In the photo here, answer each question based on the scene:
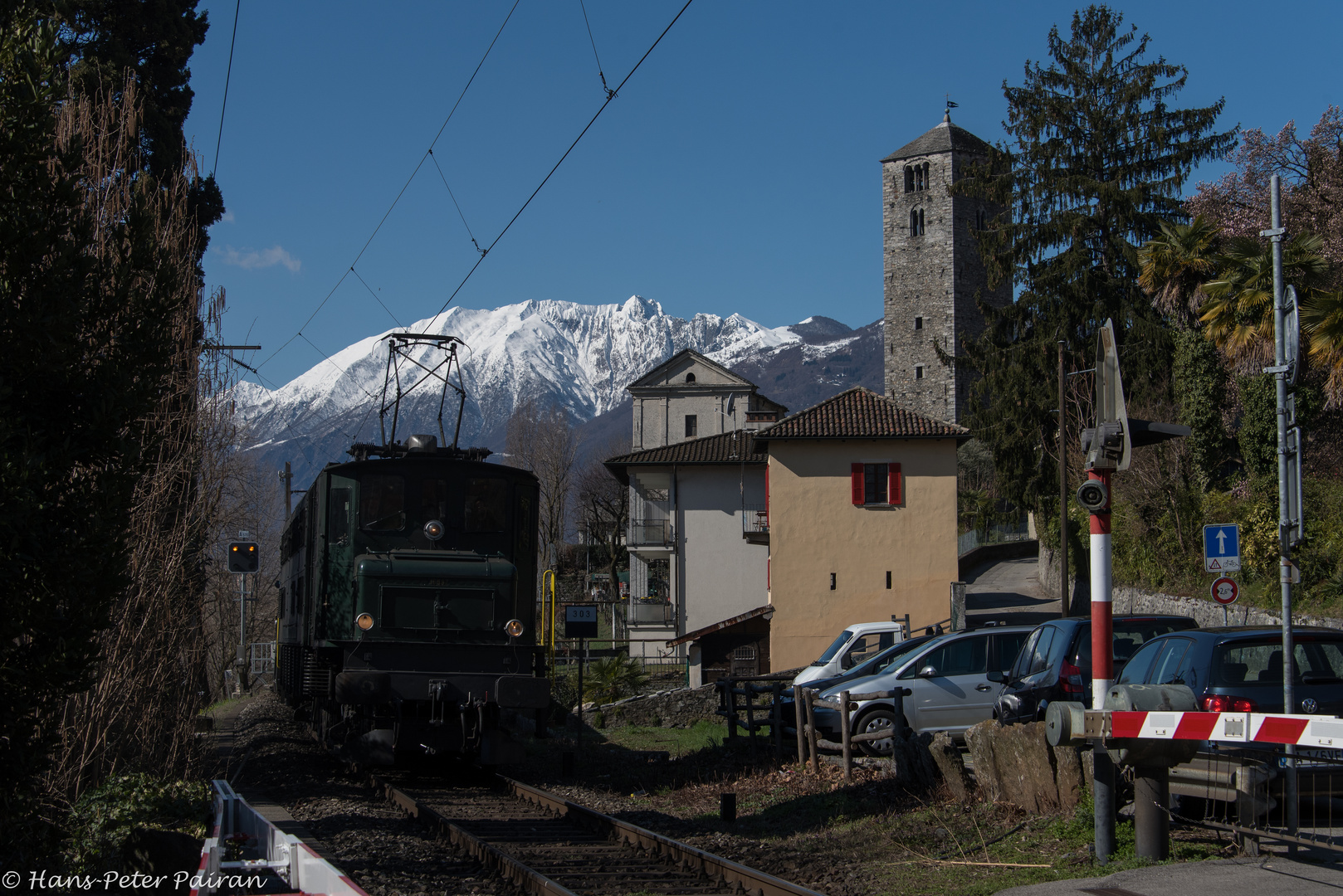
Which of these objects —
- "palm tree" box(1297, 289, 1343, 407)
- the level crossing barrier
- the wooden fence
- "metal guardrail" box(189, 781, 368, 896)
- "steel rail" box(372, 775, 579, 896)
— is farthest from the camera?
"palm tree" box(1297, 289, 1343, 407)

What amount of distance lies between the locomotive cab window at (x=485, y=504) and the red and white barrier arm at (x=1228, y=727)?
8265 millimetres

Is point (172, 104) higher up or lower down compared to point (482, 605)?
higher up

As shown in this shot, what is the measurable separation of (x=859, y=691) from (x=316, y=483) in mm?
7219

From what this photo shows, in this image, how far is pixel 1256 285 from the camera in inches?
907

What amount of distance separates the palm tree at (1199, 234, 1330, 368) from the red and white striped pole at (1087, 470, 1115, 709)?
16.6 m

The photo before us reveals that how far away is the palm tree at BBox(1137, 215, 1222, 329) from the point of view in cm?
2714

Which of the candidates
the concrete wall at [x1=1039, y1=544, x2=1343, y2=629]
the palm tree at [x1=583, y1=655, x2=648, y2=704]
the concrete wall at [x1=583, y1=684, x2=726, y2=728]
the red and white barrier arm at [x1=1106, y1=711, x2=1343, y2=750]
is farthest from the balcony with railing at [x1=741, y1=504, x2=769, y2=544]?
the red and white barrier arm at [x1=1106, y1=711, x2=1343, y2=750]

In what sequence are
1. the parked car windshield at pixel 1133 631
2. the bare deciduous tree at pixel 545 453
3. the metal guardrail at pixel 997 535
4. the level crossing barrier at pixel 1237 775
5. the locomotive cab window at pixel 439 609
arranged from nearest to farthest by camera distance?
A: the level crossing barrier at pixel 1237 775, the locomotive cab window at pixel 439 609, the parked car windshield at pixel 1133 631, the metal guardrail at pixel 997 535, the bare deciduous tree at pixel 545 453

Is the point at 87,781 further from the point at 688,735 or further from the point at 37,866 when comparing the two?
the point at 688,735

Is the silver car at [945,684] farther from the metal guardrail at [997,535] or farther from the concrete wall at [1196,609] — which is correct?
the metal guardrail at [997,535]

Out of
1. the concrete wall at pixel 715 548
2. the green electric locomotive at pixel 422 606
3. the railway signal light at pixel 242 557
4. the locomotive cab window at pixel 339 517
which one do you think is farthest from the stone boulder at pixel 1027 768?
the concrete wall at pixel 715 548

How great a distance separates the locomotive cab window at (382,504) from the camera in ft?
42.7

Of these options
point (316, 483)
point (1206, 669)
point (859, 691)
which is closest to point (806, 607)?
point (859, 691)

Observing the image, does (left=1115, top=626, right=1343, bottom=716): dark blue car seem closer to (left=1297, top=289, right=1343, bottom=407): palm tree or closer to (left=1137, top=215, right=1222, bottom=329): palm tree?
(left=1297, top=289, right=1343, bottom=407): palm tree
